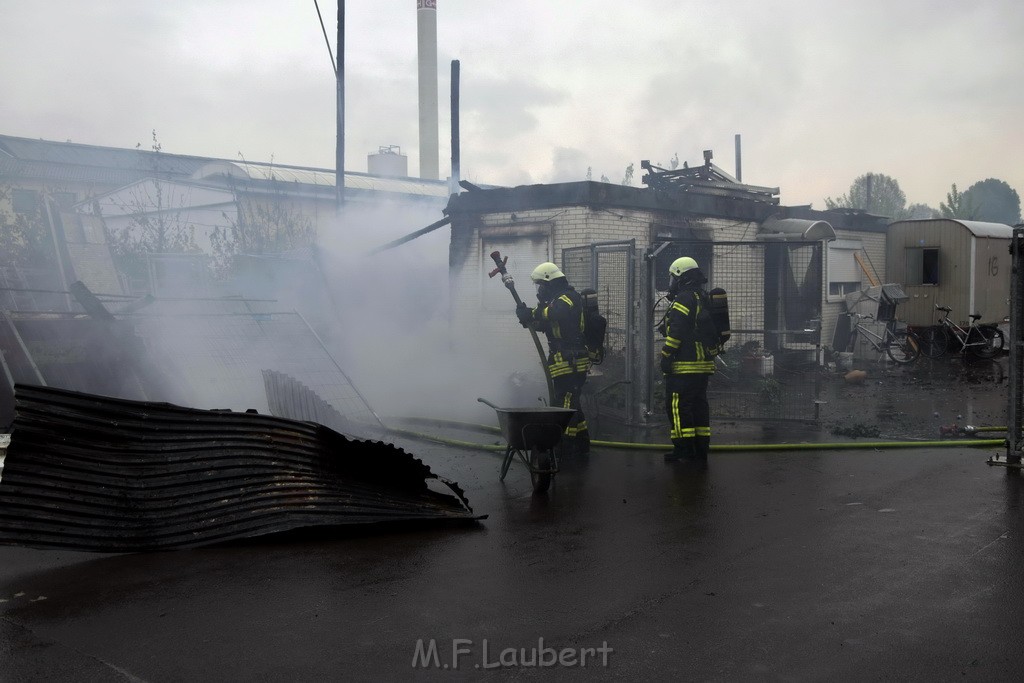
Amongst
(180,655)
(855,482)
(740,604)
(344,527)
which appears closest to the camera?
(180,655)

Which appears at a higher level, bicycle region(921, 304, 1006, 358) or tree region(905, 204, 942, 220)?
tree region(905, 204, 942, 220)

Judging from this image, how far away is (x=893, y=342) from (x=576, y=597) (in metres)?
16.7

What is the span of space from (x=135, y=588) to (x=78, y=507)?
0.92 metres

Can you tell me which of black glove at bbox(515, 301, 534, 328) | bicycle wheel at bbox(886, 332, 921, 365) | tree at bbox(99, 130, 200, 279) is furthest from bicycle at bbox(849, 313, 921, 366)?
tree at bbox(99, 130, 200, 279)

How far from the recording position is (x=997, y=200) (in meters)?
68.1

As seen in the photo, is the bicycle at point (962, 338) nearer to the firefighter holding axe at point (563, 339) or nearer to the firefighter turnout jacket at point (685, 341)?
the firefighter turnout jacket at point (685, 341)

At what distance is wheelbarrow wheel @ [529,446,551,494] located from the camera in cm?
738

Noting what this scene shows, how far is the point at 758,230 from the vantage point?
17.9 metres

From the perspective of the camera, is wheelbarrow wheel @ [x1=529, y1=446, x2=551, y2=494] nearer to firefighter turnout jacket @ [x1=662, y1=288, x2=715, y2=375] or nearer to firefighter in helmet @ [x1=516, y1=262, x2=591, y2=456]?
firefighter in helmet @ [x1=516, y1=262, x2=591, y2=456]

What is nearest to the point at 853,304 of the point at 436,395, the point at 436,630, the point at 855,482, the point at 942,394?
the point at 942,394

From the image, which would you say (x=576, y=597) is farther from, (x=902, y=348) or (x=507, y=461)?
(x=902, y=348)

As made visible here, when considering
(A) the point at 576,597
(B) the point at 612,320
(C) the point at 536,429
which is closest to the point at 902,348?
(B) the point at 612,320

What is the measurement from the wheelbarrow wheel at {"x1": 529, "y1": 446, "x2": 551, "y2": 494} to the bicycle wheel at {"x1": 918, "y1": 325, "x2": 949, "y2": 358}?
15857mm

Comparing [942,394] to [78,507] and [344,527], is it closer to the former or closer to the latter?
[344,527]
